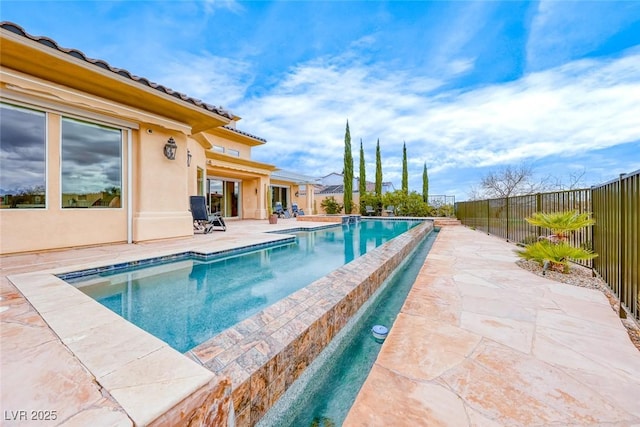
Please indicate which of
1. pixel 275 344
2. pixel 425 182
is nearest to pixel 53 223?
pixel 275 344

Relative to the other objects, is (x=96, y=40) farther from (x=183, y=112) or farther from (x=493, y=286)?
(x=493, y=286)

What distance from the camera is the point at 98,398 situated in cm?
120

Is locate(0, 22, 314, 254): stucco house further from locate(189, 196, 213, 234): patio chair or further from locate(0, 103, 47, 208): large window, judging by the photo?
locate(189, 196, 213, 234): patio chair

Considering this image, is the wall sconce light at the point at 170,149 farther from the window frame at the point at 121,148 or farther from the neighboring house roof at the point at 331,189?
the neighboring house roof at the point at 331,189

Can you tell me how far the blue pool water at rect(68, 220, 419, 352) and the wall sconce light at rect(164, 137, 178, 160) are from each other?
3.21 metres

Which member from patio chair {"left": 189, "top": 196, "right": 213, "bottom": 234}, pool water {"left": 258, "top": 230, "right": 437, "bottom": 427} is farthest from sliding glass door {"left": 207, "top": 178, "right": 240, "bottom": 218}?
pool water {"left": 258, "top": 230, "right": 437, "bottom": 427}

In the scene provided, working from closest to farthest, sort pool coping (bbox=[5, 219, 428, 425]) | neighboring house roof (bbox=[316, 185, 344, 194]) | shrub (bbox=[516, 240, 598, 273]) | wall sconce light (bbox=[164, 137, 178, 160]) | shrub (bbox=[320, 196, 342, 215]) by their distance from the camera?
pool coping (bbox=[5, 219, 428, 425])
shrub (bbox=[516, 240, 598, 273])
wall sconce light (bbox=[164, 137, 178, 160])
shrub (bbox=[320, 196, 342, 215])
neighboring house roof (bbox=[316, 185, 344, 194])

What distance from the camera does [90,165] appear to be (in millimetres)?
5801

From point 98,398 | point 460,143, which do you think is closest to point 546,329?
point 98,398

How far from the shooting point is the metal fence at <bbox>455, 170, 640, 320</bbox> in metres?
2.56

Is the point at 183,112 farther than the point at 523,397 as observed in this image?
Yes

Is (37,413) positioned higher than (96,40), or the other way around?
(96,40)

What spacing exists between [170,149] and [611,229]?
347 inches

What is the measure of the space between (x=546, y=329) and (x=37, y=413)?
3.61m
